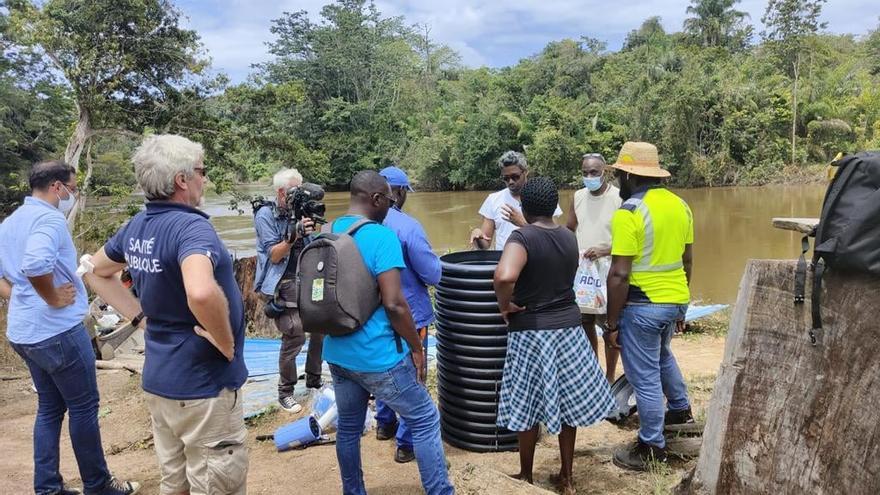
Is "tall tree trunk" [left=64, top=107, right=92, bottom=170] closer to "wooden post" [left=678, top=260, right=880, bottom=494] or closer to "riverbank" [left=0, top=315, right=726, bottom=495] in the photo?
"riverbank" [left=0, top=315, right=726, bottom=495]

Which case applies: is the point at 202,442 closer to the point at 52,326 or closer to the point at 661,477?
the point at 52,326

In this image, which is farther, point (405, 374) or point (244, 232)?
point (244, 232)

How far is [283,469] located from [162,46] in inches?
408

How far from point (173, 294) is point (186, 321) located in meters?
0.11

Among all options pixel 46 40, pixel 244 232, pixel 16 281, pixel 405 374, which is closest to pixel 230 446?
pixel 405 374

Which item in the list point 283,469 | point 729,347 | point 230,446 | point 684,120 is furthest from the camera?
point 684,120

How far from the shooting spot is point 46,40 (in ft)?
33.8

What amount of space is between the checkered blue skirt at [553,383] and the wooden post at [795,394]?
73 cm

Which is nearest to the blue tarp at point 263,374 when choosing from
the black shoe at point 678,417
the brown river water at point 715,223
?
the black shoe at point 678,417

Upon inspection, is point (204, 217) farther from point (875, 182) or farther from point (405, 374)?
point (875, 182)

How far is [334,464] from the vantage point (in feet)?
11.7

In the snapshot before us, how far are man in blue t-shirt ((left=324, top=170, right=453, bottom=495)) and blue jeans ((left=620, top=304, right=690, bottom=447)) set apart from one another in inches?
42.7

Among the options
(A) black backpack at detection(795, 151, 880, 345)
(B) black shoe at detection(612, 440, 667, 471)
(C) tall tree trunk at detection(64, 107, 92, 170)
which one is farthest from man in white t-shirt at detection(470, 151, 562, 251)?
(C) tall tree trunk at detection(64, 107, 92, 170)

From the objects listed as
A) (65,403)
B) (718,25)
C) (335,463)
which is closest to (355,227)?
(335,463)
